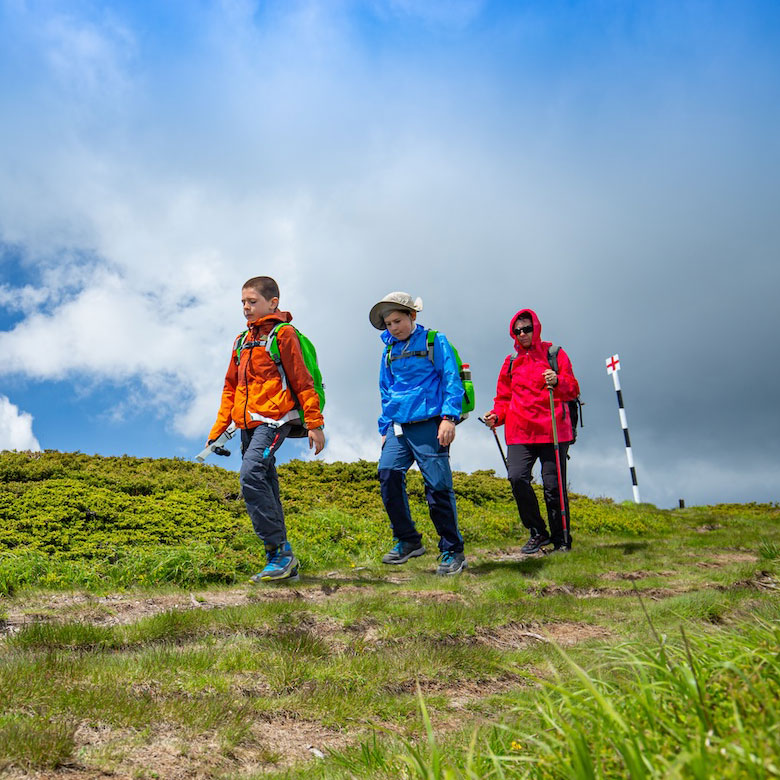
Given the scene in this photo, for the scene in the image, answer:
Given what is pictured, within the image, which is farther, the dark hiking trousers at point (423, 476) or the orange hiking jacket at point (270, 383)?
the dark hiking trousers at point (423, 476)

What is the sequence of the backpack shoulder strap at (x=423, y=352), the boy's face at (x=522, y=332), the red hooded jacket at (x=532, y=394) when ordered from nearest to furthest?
the backpack shoulder strap at (x=423, y=352)
the red hooded jacket at (x=532, y=394)
the boy's face at (x=522, y=332)

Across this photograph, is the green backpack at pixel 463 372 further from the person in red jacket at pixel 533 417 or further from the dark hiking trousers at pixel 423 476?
the person in red jacket at pixel 533 417

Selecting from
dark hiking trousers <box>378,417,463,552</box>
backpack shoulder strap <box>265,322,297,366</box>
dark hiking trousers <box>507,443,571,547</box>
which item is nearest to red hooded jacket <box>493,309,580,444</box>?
dark hiking trousers <box>507,443,571,547</box>

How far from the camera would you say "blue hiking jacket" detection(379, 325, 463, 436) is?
22.6 feet

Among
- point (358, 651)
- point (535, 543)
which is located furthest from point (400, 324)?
point (535, 543)

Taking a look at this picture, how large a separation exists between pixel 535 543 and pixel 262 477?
14.4 ft

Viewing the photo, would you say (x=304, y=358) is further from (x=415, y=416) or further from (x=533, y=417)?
(x=533, y=417)

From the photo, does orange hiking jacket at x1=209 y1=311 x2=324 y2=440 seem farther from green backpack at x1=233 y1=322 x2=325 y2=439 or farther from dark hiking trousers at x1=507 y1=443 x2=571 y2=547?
dark hiking trousers at x1=507 y1=443 x2=571 y2=547

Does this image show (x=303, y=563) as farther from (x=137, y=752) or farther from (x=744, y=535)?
(x=744, y=535)

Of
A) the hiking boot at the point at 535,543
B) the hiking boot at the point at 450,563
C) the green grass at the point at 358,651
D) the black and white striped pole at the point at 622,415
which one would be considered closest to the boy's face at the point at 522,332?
the hiking boot at the point at 535,543

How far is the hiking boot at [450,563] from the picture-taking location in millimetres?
7301

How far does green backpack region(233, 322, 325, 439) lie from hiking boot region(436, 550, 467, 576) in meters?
2.10

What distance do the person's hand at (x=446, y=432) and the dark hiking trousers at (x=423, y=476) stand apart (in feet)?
0.62

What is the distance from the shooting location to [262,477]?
6.33m
